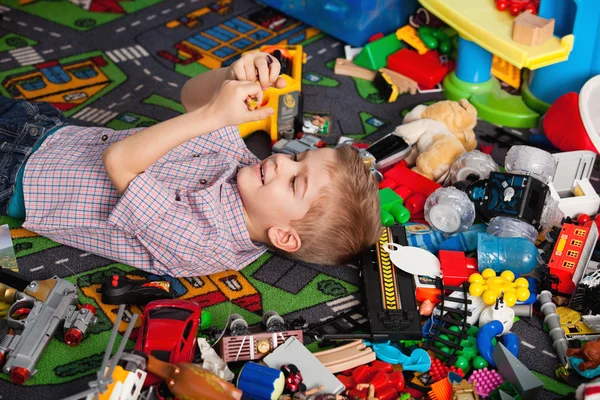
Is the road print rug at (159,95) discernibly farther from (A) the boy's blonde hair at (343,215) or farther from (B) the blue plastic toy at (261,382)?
(B) the blue plastic toy at (261,382)

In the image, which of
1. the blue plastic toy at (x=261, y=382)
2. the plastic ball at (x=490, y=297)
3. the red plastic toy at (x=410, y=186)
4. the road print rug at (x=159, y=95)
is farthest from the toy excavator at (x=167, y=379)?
the red plastic toy at (x=410, y=186)

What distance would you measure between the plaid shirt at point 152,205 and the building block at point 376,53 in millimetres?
625

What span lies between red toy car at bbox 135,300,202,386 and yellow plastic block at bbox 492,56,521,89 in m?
1.10

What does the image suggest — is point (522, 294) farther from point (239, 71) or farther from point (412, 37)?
point (412, 37)

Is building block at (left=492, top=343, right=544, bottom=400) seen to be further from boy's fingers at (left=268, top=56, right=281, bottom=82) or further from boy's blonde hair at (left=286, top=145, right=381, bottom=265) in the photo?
boy's fingers at (left=268, top=56, right=281, bottom=82)

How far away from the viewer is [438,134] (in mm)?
1568

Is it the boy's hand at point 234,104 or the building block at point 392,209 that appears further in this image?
the building block at point 392,209

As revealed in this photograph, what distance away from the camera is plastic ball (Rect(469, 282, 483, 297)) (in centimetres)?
124

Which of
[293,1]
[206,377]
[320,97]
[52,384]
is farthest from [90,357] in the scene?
[293,1]

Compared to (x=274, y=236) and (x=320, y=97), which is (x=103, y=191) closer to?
(x=274, y=236)

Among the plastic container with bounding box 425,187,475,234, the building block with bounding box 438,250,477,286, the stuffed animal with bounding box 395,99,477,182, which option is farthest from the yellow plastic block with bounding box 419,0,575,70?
the building block with bounding box 438,250,477,286

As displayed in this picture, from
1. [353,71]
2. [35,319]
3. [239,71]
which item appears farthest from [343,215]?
[353,71]

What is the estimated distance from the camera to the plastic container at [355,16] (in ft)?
6.37

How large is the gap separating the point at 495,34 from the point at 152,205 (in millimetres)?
917
